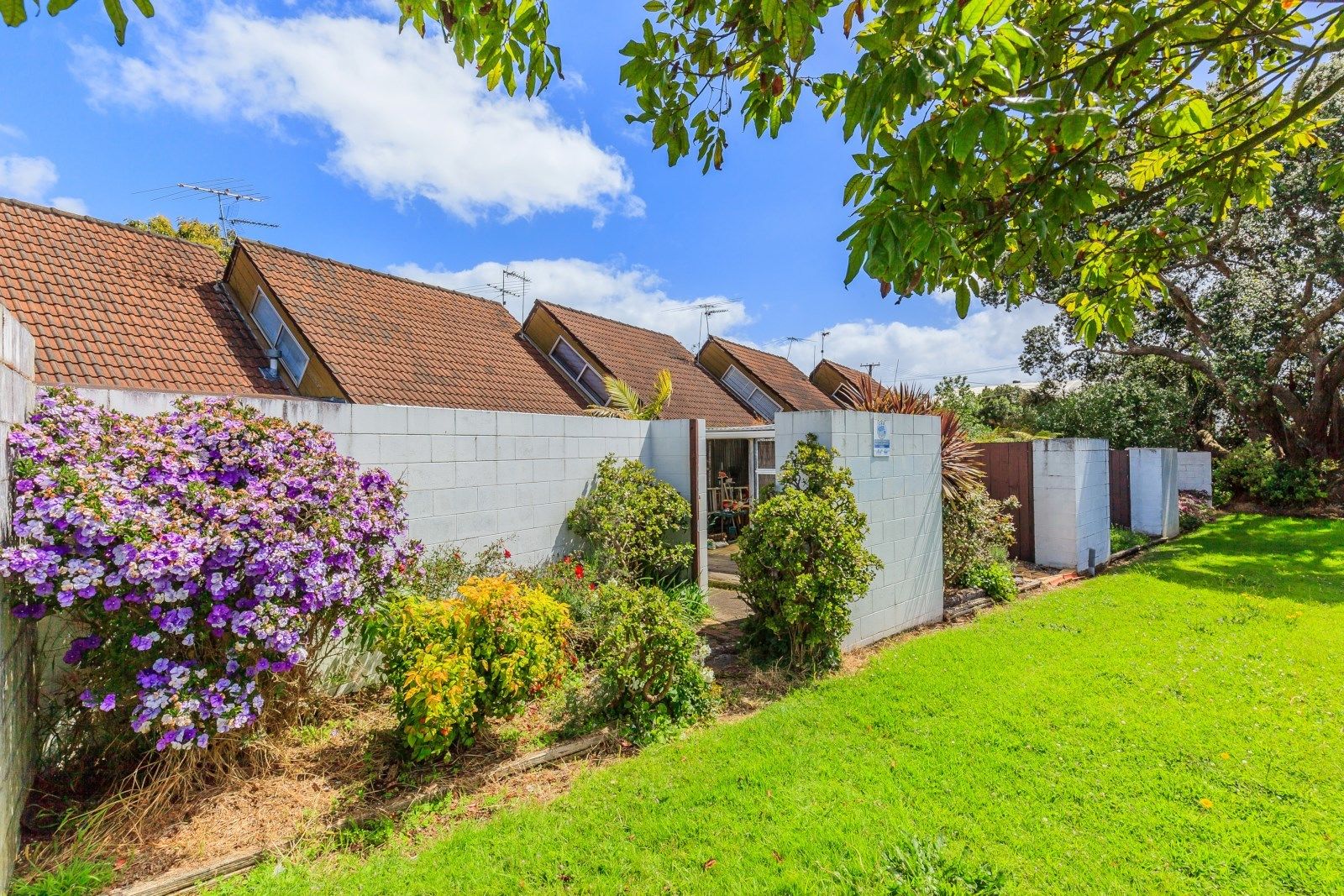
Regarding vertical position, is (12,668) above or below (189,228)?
below

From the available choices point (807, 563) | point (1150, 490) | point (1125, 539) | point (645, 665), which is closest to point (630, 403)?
point (807, 563)

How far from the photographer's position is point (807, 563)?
18.2 ft

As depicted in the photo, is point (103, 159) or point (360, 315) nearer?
point (103, 159)

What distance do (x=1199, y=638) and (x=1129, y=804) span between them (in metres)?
4.12

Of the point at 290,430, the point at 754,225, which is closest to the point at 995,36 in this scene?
the point at 290,430

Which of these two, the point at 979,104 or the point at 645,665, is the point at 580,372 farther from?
the point at 979,104

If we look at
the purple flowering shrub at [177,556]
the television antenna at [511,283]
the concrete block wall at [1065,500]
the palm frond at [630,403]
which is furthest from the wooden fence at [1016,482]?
the television antenna at [511,283]

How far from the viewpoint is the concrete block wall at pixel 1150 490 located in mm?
12812

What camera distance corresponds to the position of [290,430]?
4.19 m

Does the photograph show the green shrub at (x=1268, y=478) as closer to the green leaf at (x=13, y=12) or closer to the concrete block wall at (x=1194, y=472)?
the concrete block wall at (x=1194, y=472)

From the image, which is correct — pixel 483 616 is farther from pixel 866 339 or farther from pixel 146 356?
pixel 866 339

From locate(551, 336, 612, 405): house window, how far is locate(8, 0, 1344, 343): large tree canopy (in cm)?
1191

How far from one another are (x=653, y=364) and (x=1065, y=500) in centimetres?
1075

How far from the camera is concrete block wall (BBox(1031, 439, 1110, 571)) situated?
963 cm
